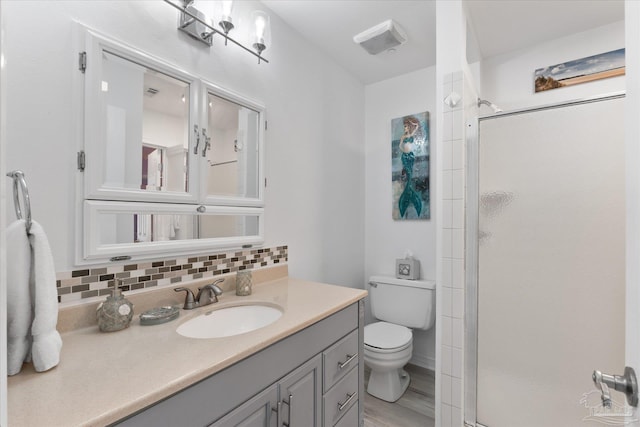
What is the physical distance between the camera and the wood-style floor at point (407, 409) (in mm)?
1739

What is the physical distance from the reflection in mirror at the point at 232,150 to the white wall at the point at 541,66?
1.72 m

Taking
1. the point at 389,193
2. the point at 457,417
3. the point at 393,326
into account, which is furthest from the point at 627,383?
the point at 389,193

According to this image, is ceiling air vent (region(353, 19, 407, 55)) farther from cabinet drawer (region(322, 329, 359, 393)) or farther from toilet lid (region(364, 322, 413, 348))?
toilet lid (region(364, 322, 413, 348))

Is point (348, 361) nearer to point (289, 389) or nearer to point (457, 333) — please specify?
point (289, 389)

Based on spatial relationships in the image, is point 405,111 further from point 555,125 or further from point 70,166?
point 70,166

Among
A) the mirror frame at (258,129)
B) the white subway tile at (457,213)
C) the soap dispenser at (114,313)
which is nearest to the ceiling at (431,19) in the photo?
the mirror frame at (258,129)

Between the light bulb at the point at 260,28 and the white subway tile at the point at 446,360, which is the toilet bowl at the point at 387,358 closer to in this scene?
the white subway tile at the point at 446,360

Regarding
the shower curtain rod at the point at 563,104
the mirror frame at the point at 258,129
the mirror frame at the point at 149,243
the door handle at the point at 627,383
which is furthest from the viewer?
the mirror frame at the point at 258,129

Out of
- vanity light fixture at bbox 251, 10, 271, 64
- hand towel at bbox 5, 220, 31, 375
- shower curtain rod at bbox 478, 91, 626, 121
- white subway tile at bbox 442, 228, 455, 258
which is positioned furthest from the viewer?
white subway tile at bbox 442, 228, 455, 258

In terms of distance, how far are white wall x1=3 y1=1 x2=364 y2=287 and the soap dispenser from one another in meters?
0.18

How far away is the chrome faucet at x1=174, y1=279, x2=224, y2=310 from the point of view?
3.88ft

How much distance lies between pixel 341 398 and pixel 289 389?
0.40m

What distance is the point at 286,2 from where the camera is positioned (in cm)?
167

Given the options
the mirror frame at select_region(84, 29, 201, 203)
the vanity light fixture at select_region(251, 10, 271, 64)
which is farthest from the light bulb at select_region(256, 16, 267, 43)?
the mirror frame at select_region(84, 29, 201, 203)
